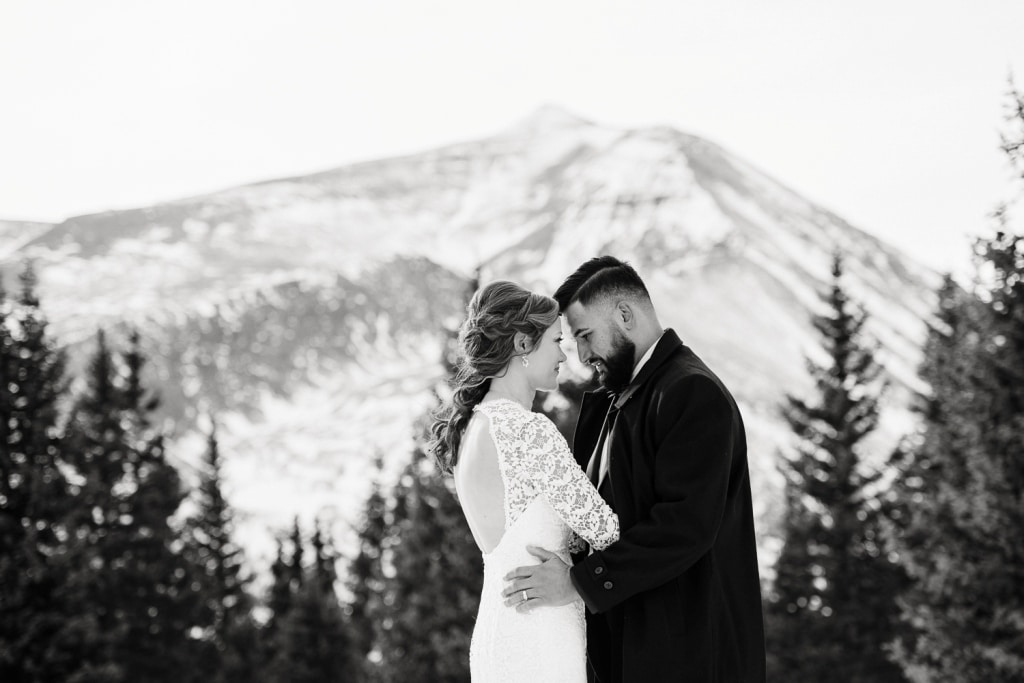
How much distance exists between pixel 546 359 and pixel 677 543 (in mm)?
1118

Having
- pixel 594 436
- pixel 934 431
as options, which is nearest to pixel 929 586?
pixel 934 431

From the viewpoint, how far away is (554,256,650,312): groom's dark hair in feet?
17.2

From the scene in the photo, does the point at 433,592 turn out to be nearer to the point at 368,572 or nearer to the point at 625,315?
the point at 368,572

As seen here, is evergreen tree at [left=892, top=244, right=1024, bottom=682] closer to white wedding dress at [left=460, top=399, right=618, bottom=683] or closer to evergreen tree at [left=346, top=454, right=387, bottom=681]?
white wedding dress at [left=460, top=399, right=618, bottom=683]

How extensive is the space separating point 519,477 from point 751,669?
1.29m

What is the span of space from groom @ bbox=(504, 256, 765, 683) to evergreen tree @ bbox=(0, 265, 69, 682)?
1873 centimetres

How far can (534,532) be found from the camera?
5258mm

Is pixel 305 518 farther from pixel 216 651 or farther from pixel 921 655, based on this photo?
pixel 921 655

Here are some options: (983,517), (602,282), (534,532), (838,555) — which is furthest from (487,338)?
(838,555)

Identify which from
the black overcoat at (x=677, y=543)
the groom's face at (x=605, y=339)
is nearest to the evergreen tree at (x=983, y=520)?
the groom's face at (x=605, y=339)

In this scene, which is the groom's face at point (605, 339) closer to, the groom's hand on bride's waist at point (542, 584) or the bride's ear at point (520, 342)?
the bride's ear at point (520, 342)

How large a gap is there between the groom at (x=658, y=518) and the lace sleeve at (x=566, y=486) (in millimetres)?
108

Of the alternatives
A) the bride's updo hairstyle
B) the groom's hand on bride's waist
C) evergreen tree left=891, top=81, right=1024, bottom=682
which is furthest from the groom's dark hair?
evergreen tree left=891, top=81, right=1024, bottom=682

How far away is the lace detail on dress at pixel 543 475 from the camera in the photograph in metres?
5.03
